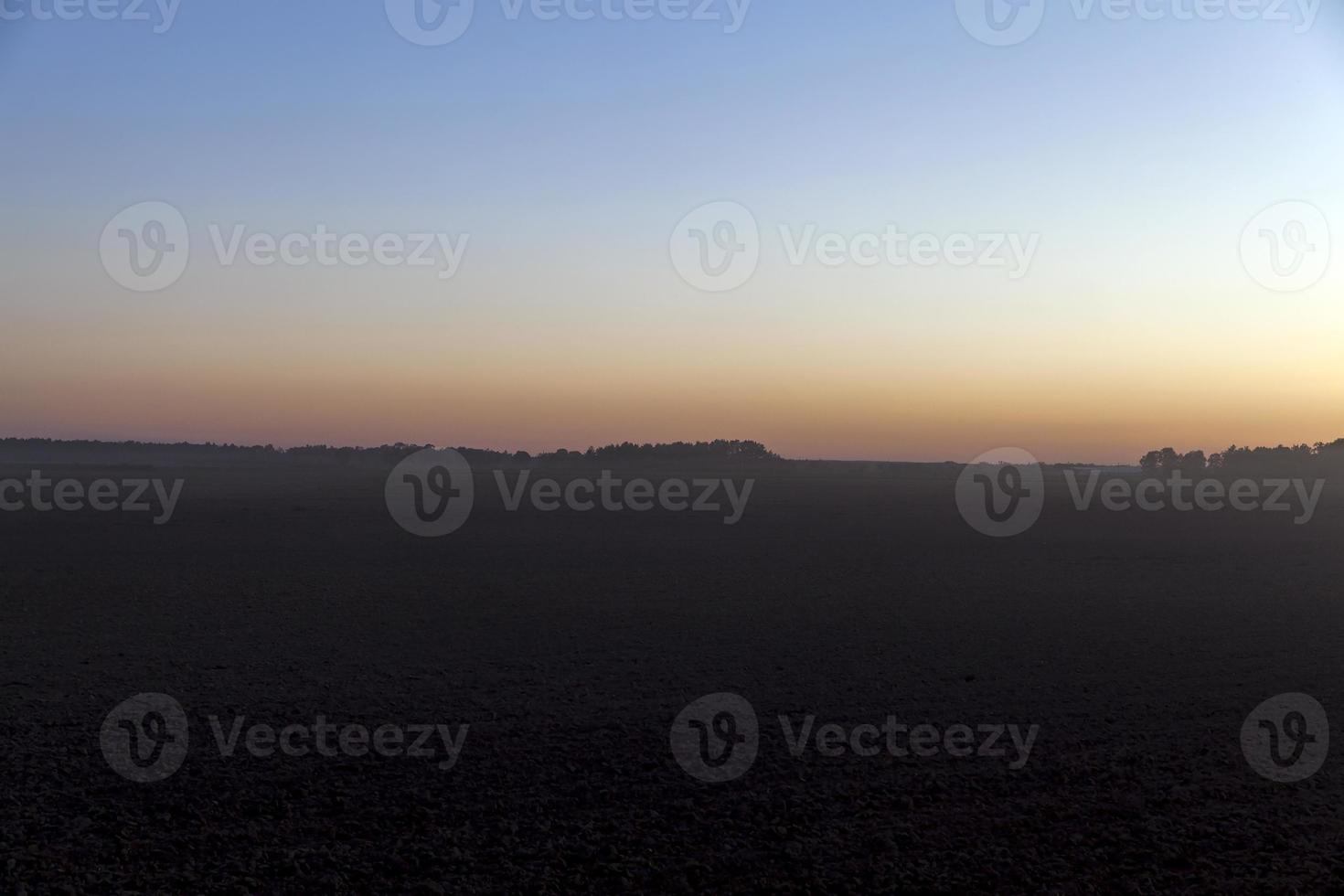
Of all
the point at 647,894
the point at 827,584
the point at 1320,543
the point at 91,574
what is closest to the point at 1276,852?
the point at 647,894

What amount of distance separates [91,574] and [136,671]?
9.27 m

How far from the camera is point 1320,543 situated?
2823 cm

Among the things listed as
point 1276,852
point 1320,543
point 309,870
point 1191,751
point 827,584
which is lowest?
point 309,870

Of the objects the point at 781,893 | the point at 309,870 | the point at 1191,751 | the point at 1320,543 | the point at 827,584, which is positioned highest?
the point at 1320,543

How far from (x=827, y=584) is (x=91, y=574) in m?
13.5

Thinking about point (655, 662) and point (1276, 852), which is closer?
point (1276, 852)

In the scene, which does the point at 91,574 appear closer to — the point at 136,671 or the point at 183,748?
the point at 136,671

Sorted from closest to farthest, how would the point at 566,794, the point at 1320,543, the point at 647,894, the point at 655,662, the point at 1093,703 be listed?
the point at 647,894 < the point at 566,794 < the point at 1093,703 < the point at 655,662 < the point at 1320,543

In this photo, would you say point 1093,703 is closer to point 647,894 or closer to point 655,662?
point 655,662

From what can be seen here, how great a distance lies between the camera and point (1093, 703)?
33.5ft

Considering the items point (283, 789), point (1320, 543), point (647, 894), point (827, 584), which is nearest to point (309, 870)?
point (283, 789)

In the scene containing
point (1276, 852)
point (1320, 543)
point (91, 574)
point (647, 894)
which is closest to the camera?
point (647, 894)

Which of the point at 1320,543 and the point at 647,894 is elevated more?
the point at 1320,543

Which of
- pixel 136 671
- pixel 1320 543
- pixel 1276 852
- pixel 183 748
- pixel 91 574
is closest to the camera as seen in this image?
pixel 1276 852
